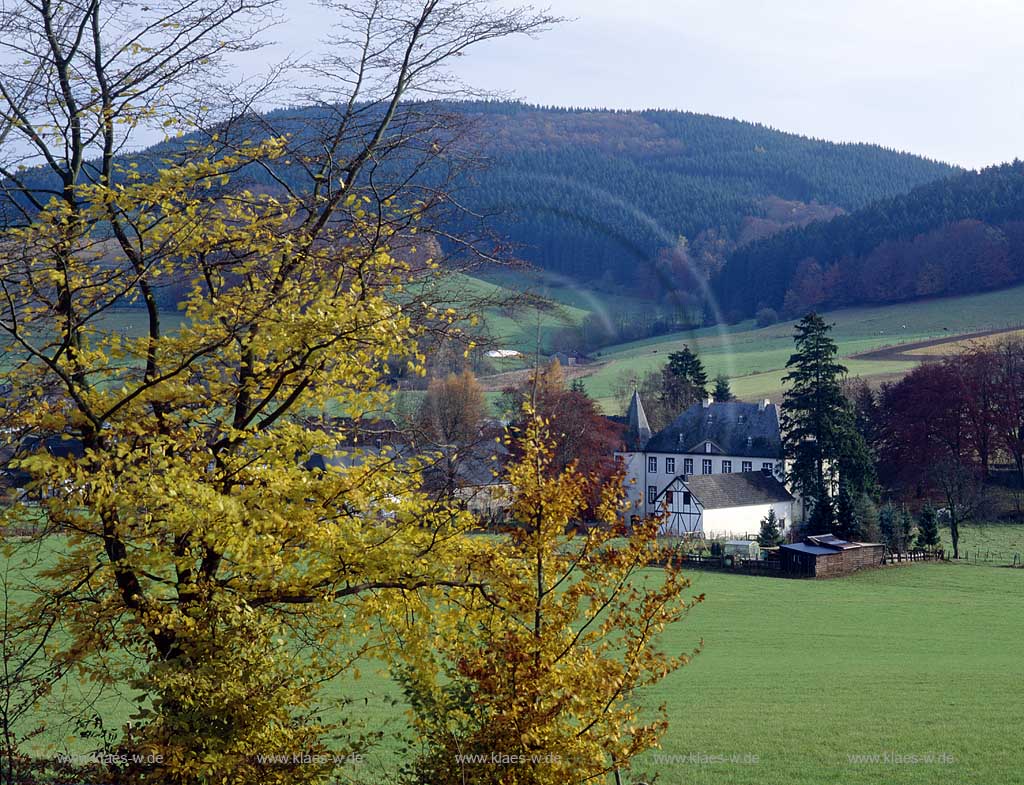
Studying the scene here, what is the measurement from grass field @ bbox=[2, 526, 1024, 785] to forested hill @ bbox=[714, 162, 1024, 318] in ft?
270

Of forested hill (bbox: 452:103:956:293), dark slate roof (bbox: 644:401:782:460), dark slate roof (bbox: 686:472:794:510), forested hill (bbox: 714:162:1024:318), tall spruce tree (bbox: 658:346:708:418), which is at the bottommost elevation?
dark slate roof (bbox: 686:472:794:510)

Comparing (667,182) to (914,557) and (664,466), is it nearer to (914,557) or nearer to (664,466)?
(664,466)

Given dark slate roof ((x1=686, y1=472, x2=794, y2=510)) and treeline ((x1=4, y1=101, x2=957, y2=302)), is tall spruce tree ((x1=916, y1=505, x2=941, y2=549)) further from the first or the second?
treeline ((x1=4, y1=101, x2=957, y2=302))

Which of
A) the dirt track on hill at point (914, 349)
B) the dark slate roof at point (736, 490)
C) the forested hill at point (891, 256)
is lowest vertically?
the dark slate roof at point (736, 490)

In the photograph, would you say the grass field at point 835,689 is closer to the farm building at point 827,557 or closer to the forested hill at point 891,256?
the farm building at point 827,557

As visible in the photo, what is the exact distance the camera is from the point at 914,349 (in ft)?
297

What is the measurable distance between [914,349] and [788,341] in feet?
54.0

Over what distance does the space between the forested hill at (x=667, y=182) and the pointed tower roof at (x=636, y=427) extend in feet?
113

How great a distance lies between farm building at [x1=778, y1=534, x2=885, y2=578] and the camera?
42781 millimetres

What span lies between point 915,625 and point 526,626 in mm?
27520

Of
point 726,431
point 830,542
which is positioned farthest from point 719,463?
point 830,542

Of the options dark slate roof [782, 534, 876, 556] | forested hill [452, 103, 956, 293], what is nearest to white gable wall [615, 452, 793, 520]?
dark slate roof [782, 534, 876, 556]

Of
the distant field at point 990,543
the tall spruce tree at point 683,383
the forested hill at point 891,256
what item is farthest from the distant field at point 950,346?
the distant field at point 990,543

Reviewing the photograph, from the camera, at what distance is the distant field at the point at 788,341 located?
84500 millimetres
